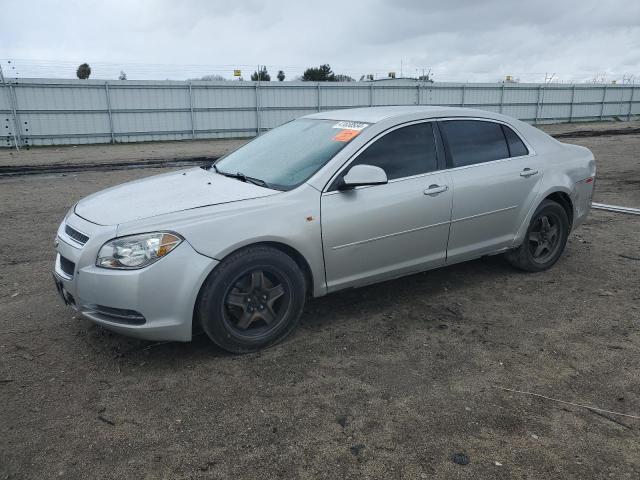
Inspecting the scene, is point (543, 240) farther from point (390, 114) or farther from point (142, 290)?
point (142, 290)

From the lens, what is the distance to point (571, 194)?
500cm

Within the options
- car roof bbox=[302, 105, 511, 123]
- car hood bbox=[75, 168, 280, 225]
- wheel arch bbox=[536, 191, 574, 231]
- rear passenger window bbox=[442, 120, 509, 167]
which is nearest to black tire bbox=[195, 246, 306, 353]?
car hood bbox=[75, 168, 280, 225]

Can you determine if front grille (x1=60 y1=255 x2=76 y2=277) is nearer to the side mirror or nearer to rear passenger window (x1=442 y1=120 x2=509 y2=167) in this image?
the side mirror

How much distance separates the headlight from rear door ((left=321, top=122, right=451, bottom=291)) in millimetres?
1072

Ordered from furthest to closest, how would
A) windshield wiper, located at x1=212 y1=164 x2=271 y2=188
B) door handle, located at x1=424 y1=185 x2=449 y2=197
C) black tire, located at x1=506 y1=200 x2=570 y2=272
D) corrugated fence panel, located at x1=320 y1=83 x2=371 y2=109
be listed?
corrugated fence panel, located at x1=320 y1=83 x2=371 y2=109
black tire, located at x1=506 y1=200 x2=570 y2=272
door handle, located at x1=424 y1=185 x2=449 y2=197
windshield wiper, located at x1=212 y1=164 x2=271 y2=188

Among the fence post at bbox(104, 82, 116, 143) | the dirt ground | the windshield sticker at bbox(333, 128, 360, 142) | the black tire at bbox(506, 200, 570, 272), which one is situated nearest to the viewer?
the dirt ground

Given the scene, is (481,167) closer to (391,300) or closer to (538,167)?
(538,167)

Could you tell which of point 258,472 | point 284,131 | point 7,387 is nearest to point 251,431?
point 258,472

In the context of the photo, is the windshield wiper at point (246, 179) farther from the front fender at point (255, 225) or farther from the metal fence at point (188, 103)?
the metal fence at point (188, 103)

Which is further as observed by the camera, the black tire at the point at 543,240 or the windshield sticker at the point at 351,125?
the black tire at the point at 543,240

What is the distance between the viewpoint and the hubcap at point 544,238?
16.2 ft

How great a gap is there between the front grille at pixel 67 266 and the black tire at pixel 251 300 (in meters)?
0.86

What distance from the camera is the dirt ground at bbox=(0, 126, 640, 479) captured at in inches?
97.7

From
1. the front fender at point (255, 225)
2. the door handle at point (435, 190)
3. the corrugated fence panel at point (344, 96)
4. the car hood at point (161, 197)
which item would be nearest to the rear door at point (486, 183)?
the door handle at point (435, 190)
